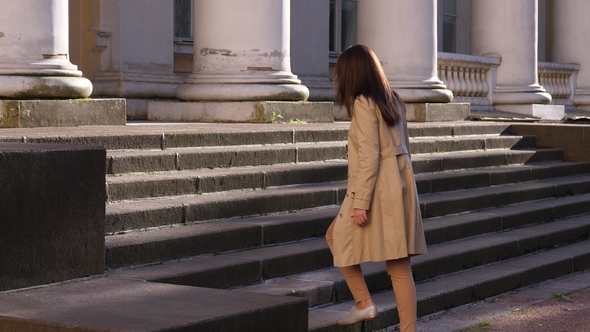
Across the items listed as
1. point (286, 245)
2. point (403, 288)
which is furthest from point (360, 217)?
point (286, 245)

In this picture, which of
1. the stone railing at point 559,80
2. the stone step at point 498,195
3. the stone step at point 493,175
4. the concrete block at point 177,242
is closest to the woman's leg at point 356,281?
the concrete block at point 177,242

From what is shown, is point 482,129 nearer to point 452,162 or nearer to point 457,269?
point 452,162

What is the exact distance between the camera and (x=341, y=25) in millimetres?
18078

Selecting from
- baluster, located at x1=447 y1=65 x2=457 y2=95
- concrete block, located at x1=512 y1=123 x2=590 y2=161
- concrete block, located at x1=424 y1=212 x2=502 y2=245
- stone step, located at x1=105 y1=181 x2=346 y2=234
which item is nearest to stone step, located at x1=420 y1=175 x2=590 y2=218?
concrete block, located at x1=424 y1=212 x2=502 y2=245

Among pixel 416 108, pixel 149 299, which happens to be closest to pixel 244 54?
pixel 416 108

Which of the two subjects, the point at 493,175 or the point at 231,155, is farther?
the point at 493,175

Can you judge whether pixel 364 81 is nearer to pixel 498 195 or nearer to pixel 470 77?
pixel 498 195

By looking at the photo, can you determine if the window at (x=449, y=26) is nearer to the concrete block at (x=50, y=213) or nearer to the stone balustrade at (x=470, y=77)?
the stone balustrade at (x=470, y=77)

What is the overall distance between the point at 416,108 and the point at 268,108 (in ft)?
10.9

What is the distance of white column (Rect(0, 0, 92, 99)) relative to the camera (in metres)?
8.45

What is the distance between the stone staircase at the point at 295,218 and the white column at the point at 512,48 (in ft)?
20.1

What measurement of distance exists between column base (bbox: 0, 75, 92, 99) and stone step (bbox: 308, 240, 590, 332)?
11.8 feet

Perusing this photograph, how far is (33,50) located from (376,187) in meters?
4.49

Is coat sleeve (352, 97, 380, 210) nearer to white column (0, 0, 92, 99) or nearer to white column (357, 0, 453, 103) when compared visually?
white column (0, 0, 92, 99)
